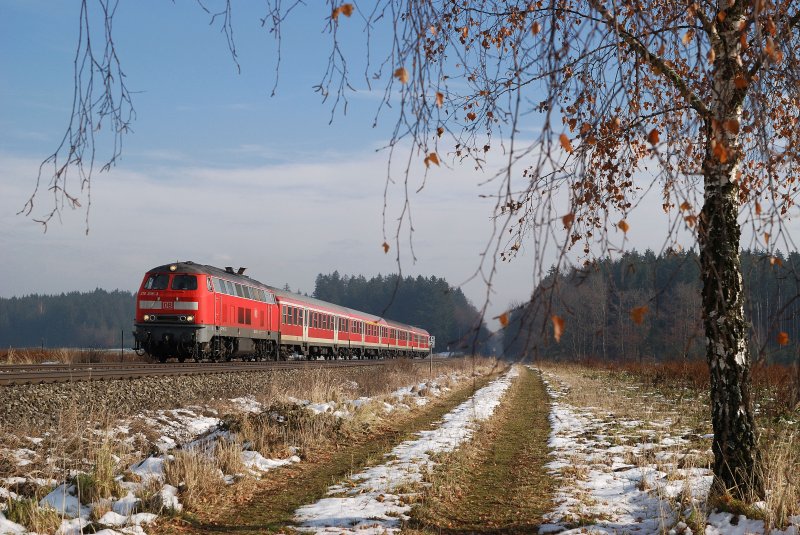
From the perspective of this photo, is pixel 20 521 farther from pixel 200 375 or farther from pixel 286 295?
pixel 286 295

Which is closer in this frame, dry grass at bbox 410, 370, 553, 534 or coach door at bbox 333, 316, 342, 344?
dry grass at bbox 410, 370, 553, 534

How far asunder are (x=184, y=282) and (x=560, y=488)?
60.0ft

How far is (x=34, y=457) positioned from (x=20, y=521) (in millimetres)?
2307

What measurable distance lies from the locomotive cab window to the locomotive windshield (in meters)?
0.33

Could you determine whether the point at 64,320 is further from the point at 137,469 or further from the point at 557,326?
the point at 557,326

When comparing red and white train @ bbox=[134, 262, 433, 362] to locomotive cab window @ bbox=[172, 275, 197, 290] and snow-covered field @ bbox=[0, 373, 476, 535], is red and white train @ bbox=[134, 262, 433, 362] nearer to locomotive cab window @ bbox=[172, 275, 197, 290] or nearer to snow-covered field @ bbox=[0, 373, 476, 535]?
locomotive cab window @ bbox=[172, 275, 197, 290]

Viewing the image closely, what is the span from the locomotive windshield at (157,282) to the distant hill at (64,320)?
529 ft

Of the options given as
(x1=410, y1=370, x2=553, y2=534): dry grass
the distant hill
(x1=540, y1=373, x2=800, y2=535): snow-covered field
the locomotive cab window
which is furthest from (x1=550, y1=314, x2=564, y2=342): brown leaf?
the distant hill

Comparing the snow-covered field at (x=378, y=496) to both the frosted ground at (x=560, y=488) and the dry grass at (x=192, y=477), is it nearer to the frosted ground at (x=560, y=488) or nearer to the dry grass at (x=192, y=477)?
the frosted ground at (x=560, y=488)

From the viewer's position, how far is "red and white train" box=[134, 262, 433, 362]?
22969mm

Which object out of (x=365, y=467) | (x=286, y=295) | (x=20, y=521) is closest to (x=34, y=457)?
(x=20, y=521)

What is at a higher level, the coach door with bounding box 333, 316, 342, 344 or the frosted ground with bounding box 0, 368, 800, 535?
the coach door with bounding box 333, 316, 342, 344

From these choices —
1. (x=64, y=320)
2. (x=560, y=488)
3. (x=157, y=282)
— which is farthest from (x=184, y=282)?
(x=64, y=320)

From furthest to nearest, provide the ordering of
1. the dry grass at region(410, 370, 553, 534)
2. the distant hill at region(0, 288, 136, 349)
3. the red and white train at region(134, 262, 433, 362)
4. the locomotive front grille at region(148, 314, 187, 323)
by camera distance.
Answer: the distant hill at region(0, 288, 136, 349) → the red and white train at region(134, 262, 433, 362) → the locomotive front grille at region(148, 314, 187, 323) → the dry grass at region(410, 370, 553, 534)
